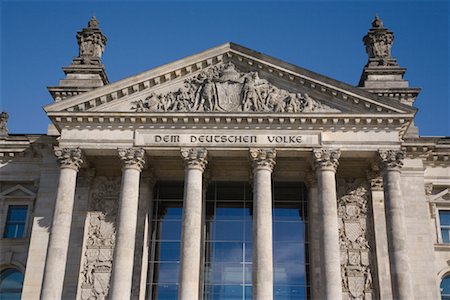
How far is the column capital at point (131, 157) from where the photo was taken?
3031 cm

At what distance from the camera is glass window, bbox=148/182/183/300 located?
32.1 metres

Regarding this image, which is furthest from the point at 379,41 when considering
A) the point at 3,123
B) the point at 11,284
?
the point at 11,284

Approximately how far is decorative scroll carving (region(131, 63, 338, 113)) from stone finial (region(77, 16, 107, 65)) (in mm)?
7087

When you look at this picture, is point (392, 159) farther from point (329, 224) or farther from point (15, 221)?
point (15, 221)

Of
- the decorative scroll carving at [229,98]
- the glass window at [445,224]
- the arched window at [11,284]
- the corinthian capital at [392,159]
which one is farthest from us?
the glass window at [445,224]

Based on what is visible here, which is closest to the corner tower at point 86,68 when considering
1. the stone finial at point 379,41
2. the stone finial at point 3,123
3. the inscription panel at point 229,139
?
the stone finial at point 3,123

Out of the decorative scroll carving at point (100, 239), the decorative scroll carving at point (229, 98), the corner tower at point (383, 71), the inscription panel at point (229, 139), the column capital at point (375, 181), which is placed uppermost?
the corner tower at point (383, 71)

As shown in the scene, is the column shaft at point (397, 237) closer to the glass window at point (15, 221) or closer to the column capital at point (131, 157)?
the column capital at point (131, 157)

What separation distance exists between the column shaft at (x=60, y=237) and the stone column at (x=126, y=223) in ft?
8.35

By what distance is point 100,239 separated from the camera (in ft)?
104

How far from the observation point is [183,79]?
32281 millimetres

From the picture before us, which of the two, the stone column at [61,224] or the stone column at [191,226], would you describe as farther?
the stone column at [61,224]

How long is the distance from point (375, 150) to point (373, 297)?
7.50 meters

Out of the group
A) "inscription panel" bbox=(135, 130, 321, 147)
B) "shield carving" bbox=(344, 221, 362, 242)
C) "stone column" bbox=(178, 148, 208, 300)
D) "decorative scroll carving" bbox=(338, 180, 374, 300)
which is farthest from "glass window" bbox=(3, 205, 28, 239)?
"shield carving" bbox=(344, 221, 362, 242)
